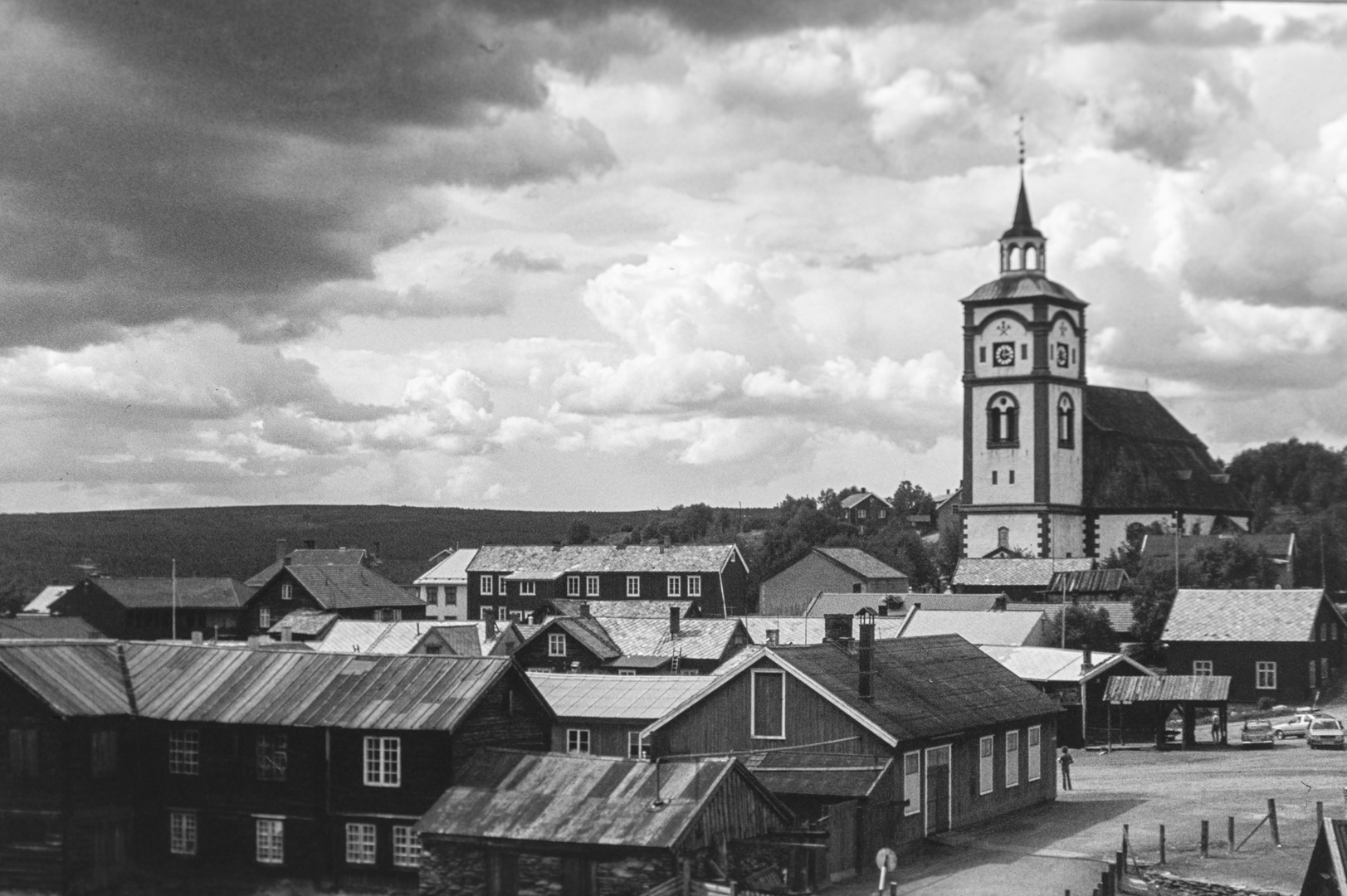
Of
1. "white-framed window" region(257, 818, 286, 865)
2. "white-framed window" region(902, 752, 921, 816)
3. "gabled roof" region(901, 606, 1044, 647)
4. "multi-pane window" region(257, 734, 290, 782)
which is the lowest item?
"white-framed window" region(257, 818, 286, 865)

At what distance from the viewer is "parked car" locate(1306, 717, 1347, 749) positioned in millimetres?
57812

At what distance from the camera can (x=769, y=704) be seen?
41844 millimetres

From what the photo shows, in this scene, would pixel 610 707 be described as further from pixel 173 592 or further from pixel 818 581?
pixel 818 581

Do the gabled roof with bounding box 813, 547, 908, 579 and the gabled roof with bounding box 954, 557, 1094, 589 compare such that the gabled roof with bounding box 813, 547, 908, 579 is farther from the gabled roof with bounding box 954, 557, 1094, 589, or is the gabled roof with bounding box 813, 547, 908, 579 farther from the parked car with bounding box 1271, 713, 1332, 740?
the parked car with bounding box 1271, 713, 1332, 740

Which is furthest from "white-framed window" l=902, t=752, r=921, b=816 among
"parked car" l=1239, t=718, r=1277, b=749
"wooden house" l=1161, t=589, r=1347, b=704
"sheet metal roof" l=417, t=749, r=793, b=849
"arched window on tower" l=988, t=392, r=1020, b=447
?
"arched window on tower" l=988, t=392, r=1020, b=447

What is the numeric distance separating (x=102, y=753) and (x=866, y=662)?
717 inches

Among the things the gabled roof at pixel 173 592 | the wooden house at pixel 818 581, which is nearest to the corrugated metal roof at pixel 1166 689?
the wooden house at pixel 818 581

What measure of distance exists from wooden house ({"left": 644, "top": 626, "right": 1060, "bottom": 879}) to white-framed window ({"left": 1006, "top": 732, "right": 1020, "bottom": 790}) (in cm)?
5

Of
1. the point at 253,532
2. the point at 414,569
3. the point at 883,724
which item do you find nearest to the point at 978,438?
the point at 414,569

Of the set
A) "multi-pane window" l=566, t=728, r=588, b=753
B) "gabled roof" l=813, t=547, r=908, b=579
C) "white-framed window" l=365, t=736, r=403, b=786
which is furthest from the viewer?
"gabled roof" l=813, t=547, r=908, b=579

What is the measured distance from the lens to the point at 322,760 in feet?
122

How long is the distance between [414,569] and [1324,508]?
73336mm

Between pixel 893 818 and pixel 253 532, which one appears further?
pixel 253 532

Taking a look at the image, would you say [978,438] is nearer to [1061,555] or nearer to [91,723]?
[1061,555]
